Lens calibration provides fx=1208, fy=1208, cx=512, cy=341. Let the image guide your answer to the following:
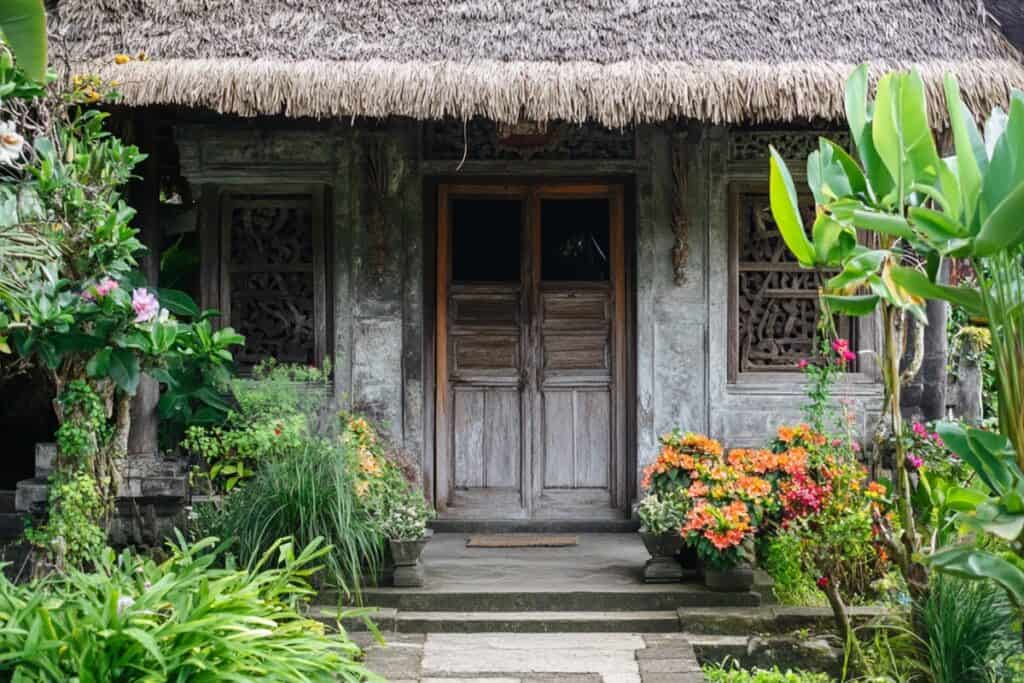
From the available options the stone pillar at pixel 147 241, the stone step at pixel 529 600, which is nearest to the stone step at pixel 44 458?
the stone pillar at pixel 147 241

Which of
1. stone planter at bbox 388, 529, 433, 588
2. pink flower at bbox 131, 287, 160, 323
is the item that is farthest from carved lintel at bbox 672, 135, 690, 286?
pink flower at bbox 131, 287, 160, 323

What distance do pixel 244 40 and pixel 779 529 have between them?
4.60 metres

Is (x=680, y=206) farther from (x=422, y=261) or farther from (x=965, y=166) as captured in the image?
(x=965, y=166)

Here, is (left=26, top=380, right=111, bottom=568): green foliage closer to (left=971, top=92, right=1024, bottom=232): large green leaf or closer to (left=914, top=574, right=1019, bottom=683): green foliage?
(left=914, top=574, right=1019, bottom=683): green foliage

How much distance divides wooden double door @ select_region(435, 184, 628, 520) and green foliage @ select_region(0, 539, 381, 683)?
11.8ft

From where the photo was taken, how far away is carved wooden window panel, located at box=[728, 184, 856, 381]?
8.62 metres

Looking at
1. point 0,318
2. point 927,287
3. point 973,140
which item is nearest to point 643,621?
point 927,287

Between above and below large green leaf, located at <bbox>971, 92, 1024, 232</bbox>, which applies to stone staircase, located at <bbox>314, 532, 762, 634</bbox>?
below

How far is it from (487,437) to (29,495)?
10.2ft

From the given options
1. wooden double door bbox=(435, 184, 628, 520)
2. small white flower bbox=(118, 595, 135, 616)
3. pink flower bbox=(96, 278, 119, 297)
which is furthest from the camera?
wooden double door bbox=(435, 184, 628, 520)

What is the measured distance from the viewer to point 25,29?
490 cm

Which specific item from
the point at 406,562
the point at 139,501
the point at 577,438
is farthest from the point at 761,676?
the point at 139,501

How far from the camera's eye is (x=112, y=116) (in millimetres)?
8180

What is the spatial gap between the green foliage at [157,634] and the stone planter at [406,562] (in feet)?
5.45
